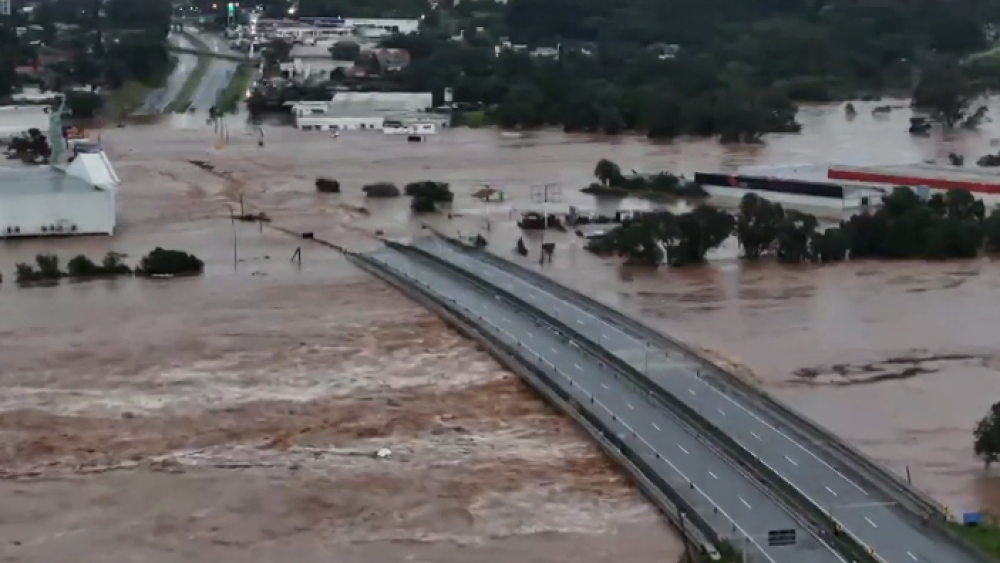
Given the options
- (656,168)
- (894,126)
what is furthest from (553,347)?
(894,126)

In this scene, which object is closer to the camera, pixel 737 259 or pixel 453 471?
pixel 453 471

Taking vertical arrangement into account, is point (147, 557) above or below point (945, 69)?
below

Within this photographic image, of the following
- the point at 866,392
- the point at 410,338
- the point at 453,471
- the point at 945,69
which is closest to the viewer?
the point at 453,471

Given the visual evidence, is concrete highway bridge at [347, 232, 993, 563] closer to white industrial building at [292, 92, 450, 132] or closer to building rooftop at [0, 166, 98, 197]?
building rooftop at [0, 166, 98, 197]

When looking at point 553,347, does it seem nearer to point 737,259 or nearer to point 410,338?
point 410,338

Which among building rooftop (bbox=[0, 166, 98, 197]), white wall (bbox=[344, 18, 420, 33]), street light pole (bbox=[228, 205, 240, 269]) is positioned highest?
white wall (bbox=[344, 18, 420, 33])

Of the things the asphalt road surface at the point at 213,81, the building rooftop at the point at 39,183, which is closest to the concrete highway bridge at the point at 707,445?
the building rooftop at the point at 39,183

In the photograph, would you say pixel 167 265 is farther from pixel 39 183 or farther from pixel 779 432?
pixel 779 432

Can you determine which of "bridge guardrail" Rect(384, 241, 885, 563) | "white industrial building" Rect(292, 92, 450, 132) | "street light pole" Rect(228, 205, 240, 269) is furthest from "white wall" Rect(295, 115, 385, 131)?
"bridge guardrail" Rect(384, 241, 885, 563)
